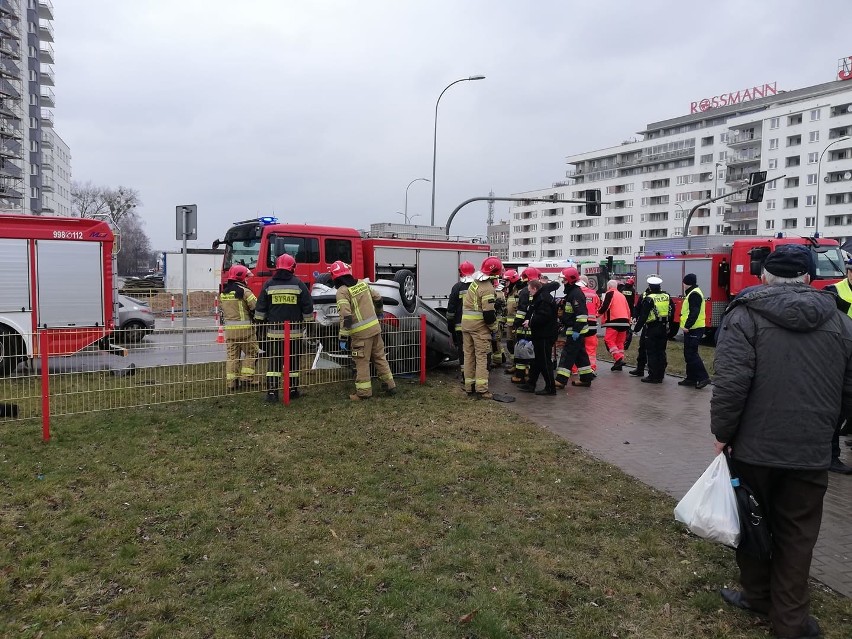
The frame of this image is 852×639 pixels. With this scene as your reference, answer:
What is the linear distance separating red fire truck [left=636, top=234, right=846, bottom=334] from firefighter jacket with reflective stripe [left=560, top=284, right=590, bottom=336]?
312 inches

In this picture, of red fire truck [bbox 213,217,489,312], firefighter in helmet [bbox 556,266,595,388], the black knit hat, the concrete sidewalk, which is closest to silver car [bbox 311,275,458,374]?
the concrete sidewalk

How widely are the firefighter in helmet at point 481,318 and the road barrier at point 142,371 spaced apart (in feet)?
4.35

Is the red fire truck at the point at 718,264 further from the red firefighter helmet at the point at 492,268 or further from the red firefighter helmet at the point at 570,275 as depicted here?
Answer: the red firefighter helmet at the point at 492,268

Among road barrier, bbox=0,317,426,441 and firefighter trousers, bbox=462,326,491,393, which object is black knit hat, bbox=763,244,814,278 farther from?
road barrier, bbox=0,317,426,441

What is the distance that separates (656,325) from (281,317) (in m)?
6.46

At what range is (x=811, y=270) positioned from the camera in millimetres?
3312

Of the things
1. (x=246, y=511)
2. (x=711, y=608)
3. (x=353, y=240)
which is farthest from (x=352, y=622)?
→ (x=353, y=240)

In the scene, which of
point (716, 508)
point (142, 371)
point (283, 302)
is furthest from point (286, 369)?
point (716, 508)

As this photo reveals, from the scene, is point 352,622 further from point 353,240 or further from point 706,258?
point 706,258

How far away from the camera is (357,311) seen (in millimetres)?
8312

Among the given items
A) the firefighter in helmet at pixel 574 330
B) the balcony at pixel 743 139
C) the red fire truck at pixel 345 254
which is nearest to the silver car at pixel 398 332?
the firefighter in helmet at pixel 574 330

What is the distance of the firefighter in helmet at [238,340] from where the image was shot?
26.9ft

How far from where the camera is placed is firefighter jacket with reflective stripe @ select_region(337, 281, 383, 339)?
8.20 meters

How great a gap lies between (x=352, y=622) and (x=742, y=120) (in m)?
80.1
